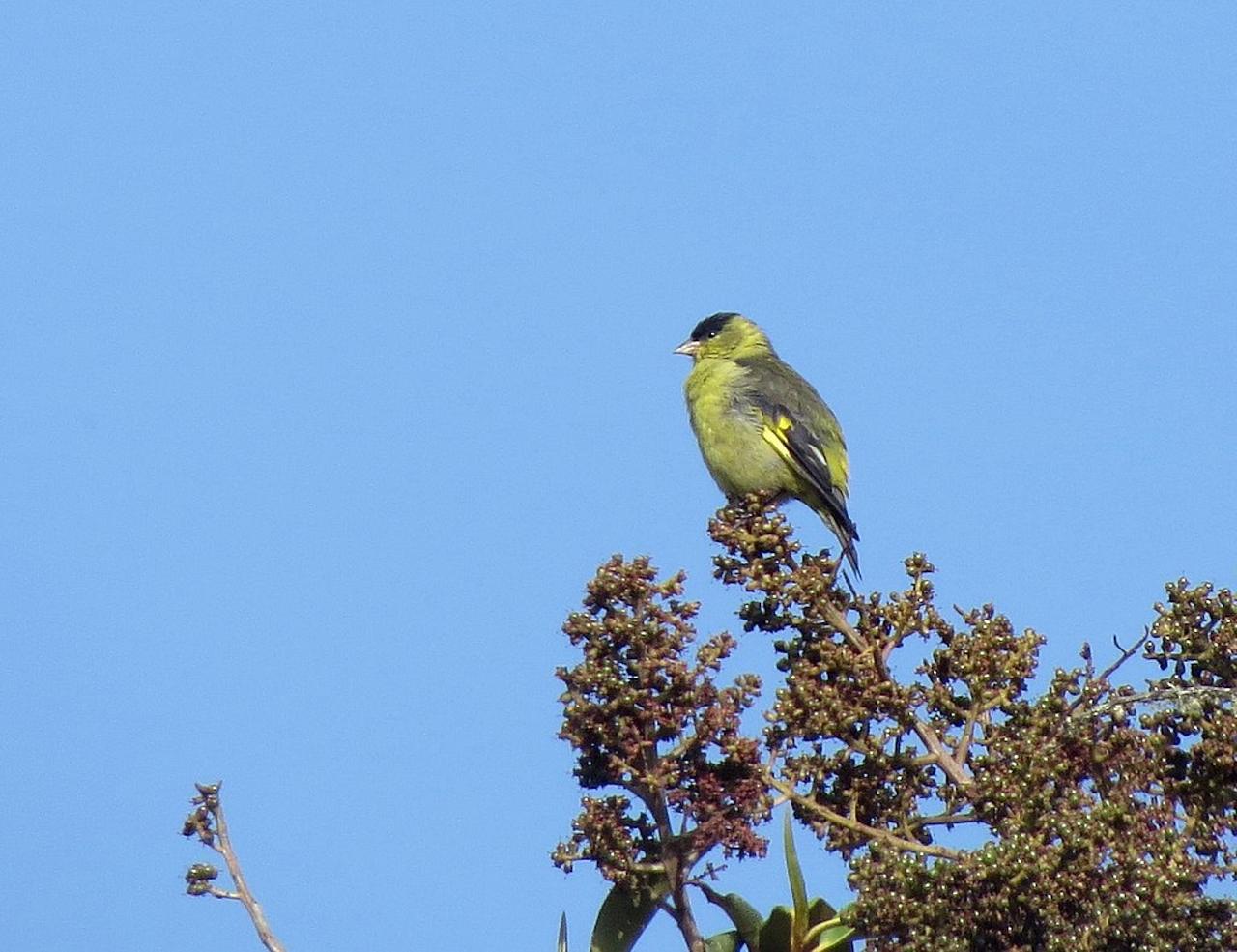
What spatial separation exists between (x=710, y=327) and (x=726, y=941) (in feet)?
22.1

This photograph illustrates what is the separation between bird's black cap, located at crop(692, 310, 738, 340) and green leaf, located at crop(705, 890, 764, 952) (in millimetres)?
6670

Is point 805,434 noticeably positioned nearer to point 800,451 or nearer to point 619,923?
point 800,451

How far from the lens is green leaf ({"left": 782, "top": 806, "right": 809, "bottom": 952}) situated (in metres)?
5.68

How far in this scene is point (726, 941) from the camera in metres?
5.81

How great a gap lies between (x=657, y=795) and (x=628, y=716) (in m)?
0.22

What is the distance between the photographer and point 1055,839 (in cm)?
508

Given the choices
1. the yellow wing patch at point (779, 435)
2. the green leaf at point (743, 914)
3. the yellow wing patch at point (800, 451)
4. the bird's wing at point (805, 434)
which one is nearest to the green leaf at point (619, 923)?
the green leaf at point (743, 914)

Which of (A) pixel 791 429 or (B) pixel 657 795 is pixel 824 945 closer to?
(B) pixel 657 795

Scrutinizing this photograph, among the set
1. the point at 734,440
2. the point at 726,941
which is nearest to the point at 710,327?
the point at 734,440

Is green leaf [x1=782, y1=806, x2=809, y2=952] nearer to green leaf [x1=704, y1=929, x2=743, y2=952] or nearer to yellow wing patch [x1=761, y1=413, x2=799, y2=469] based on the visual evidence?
green leaf [x1=704, y1=929, x2=743, y2=952]

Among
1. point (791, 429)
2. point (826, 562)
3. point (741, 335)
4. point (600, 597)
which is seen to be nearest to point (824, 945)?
point (600, 597)

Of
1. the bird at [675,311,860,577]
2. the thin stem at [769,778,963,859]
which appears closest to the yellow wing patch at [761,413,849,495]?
the bird at [675,311,860,577]

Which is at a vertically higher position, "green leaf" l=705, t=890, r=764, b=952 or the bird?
the bird

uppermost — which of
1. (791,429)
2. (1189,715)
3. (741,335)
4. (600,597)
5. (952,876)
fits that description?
(741,335)
